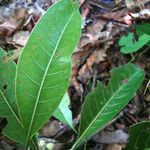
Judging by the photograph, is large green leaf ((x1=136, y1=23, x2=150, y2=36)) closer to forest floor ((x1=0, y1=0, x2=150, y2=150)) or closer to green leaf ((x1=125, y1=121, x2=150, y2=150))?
forest floor ((x1=0, y1=0, x2=150, y2=150))

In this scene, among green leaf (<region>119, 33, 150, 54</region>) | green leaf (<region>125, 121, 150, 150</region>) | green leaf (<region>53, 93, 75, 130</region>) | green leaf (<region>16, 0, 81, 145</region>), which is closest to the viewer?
green leaf (<region>16, 0, 81, 145</region>)

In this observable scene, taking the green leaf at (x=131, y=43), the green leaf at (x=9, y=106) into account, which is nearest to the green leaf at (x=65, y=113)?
the green leaf at (x=9, y=106)

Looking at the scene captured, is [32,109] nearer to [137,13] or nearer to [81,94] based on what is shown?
[81,94]

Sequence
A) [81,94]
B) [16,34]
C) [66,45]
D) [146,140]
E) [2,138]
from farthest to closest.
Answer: [16,34] → [81,94] → [2,138] → [146,140] → [66,45]

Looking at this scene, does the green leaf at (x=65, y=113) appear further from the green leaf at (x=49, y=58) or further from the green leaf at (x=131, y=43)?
the green leaf at (x=131, y=43)

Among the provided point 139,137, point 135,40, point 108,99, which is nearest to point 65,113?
point 108,99

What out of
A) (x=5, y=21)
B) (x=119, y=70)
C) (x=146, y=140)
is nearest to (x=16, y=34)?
(x=5, y=21)

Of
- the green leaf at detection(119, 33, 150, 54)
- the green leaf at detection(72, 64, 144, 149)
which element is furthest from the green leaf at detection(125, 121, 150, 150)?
the green leaf at detection(119, 33, 150, 54)
